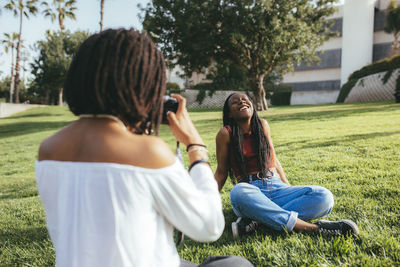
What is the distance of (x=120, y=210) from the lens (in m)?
1.10

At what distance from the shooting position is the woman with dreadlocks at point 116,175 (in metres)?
1.08

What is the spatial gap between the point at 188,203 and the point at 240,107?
2613mm

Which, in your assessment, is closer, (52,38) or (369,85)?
(369,85)

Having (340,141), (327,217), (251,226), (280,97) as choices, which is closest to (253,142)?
(251,226)

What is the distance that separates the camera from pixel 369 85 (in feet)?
81.3

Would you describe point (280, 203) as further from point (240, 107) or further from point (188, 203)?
point (188, 203)

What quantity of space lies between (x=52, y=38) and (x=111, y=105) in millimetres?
49404

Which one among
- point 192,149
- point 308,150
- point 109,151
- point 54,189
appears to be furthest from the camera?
point 308,150

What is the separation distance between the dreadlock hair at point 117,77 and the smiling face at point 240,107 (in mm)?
2432

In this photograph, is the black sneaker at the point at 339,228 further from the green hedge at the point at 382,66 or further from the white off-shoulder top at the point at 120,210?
the green hedge at the point at 382,66

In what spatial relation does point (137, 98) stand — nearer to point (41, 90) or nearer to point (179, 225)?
point (179, 225)

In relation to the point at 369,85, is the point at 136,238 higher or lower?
lower

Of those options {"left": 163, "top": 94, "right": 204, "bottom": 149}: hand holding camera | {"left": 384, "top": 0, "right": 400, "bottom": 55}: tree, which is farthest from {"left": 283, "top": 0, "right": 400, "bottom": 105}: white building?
{"left": 163, "top": 94, "right": 204, "bottom": 149}: hand holding camera

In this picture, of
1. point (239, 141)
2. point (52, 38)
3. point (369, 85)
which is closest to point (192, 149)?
point (239, 141)
